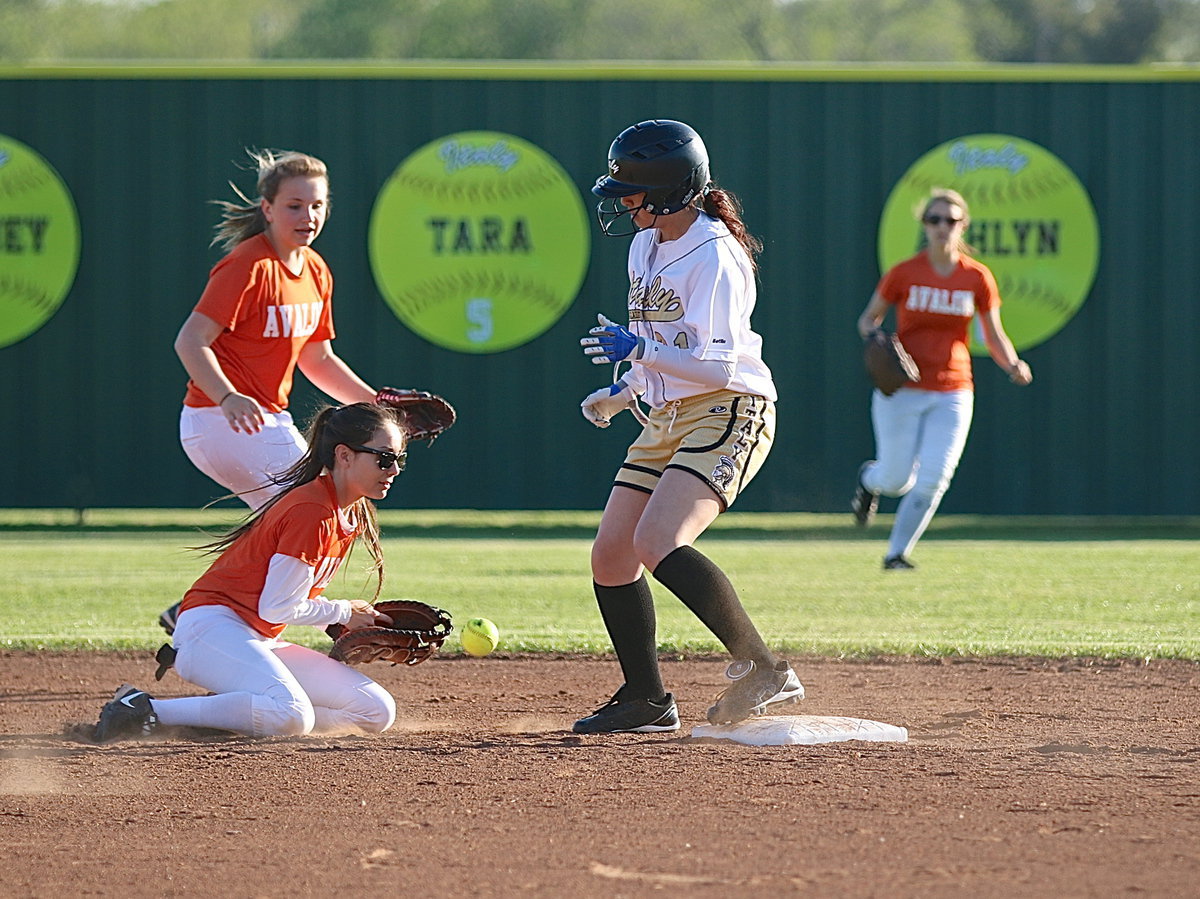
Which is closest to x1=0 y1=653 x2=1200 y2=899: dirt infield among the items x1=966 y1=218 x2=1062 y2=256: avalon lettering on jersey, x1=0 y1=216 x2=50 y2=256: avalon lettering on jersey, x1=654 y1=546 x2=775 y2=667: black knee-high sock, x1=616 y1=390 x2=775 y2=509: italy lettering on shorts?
x1=654 y1=546 x2=775 y2=667: black knee-high sock

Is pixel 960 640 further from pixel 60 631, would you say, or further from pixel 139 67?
pixel 139 67

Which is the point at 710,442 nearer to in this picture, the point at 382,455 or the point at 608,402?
the point at 608,402

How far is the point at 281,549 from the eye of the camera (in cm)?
468

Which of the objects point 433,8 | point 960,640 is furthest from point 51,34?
point 960,640

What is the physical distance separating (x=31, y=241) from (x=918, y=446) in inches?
299

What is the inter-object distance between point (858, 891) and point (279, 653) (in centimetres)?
236

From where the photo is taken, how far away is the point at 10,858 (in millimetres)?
3475

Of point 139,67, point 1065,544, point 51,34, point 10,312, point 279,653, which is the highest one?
point 51,34

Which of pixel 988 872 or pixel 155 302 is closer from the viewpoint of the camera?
pixel 988 872

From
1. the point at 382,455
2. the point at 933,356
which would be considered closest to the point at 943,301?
the point at 933,356

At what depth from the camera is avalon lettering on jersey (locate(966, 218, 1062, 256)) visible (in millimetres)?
13180

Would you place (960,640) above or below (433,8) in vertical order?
below

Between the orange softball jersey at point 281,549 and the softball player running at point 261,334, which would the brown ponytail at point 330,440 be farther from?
the softball player running at point 261,334

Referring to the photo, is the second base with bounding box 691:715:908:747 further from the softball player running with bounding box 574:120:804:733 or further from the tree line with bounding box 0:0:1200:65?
the tree line with bounding box 0:0:1200:65
